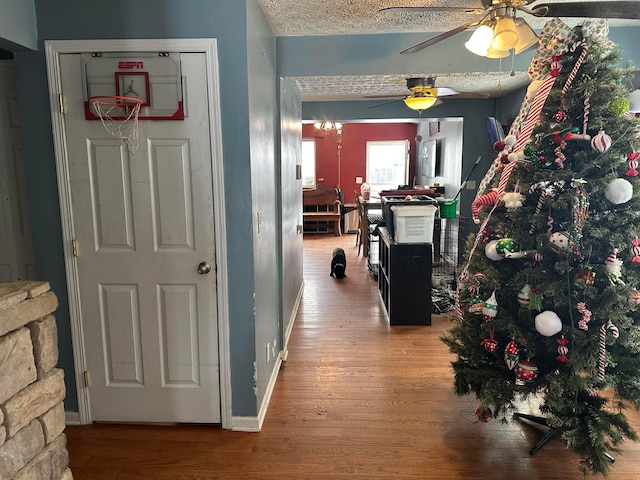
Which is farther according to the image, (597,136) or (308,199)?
(308,199)

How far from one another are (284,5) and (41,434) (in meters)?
2.31

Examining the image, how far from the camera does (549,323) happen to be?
6.24ft

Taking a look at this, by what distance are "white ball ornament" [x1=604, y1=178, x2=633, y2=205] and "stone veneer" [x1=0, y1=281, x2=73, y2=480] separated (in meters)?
2.18

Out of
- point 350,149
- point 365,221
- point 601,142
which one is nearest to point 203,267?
point 601,142

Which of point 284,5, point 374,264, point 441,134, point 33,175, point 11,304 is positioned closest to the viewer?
point 11,304

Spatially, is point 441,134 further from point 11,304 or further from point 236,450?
point 11,304

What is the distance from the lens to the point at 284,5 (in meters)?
2.45

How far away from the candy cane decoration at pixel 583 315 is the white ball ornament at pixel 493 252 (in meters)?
0.38

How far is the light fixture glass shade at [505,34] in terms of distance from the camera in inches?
82.6

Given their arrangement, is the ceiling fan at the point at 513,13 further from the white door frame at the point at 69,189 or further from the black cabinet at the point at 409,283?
the black cabinet at the point at 409,283

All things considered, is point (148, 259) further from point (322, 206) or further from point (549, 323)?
point (322, 206)

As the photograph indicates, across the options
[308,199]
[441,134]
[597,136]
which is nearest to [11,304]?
[597,136]

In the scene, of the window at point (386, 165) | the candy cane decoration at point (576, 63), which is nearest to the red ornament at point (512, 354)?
the candy cane decoration at point (576, 63)

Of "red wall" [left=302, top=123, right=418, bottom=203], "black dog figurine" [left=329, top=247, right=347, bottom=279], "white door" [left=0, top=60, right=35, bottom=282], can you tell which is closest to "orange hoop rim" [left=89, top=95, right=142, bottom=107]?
"white door" [left=0, top=60, right=35, bottom=282]
